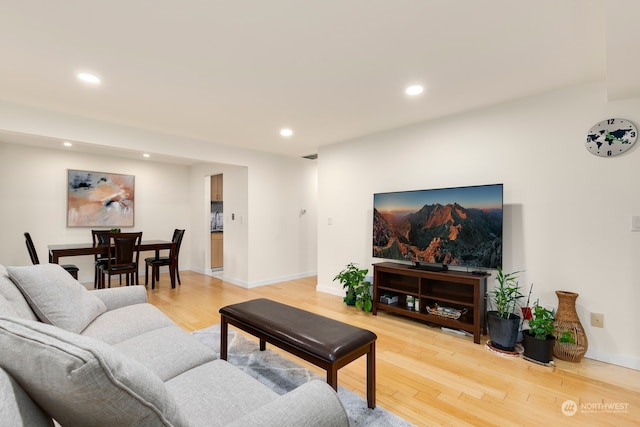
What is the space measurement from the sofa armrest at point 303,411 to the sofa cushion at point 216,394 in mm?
31

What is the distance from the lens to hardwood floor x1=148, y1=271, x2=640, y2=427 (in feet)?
6.23

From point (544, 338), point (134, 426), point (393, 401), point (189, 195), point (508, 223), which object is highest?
point (189, 195)

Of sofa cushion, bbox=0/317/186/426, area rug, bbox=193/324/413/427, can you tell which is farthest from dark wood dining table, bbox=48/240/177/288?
sofa cushion, bbox=0/317/186/426

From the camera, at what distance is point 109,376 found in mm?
655

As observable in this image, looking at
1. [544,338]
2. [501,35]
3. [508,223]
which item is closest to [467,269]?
[508,223]

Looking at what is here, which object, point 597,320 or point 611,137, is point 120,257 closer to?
point 597,320

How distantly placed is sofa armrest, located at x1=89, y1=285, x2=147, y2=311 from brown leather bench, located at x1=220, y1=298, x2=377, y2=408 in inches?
31.0

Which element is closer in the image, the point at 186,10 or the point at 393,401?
the point at 186,10

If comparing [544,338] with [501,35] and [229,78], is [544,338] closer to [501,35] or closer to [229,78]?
[501,35]

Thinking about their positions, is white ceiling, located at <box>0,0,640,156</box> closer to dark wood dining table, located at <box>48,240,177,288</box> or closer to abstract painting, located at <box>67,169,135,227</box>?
dark wood dining table, located at <box>48,240,177,288</box>

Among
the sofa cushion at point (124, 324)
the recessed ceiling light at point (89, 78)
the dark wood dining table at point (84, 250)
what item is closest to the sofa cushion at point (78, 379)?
the sofa cushion at point (124, 324)

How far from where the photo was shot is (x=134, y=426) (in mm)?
711

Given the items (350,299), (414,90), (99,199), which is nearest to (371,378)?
(350,299)

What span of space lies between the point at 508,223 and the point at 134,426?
3.38 m
